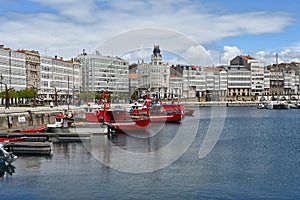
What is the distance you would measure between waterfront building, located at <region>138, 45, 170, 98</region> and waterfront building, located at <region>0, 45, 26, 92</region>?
5553 cm

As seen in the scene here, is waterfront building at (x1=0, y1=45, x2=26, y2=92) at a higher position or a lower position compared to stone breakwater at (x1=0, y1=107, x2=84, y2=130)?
higher

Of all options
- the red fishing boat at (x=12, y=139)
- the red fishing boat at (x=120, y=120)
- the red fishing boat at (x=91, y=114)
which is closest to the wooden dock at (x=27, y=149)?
the red fishing boat at (x=12, y=139)

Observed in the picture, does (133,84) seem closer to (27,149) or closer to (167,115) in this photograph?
(167,115)

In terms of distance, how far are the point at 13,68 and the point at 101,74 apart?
151 feet

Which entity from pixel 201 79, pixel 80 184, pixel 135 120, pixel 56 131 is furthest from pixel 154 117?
pixel 201 79

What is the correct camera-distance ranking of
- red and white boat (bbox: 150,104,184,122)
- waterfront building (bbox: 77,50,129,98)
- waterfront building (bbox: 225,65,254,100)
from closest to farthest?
red and white boat (bbox: 150,104,184,122), waterfront building (bbox: 77,50,129,98), waterfront building (bbox: 225,65,254,100)

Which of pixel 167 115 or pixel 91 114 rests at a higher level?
pixel 91 114

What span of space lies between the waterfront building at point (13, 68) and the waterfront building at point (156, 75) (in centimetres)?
5553

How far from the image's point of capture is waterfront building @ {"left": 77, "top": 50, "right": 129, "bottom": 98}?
145m

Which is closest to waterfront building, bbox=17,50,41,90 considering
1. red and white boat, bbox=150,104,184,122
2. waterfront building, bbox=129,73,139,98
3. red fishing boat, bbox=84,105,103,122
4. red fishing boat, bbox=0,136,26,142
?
waterfront building, bbox=129,73,139,98

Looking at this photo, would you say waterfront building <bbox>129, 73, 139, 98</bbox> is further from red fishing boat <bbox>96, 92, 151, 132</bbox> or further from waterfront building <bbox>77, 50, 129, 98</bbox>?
red fishing boat <bbox>96, 92, 151, 132</bbox>

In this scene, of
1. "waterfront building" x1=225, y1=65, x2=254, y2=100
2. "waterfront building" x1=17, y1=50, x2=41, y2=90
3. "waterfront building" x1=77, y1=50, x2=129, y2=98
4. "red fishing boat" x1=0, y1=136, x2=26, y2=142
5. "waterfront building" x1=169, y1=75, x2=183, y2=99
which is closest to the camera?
"red fishing boat" x1=0, y1=136, x2=26, y2=142

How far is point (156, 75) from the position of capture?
531ft

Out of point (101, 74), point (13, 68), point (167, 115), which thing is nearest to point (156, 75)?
point (101, 74)
